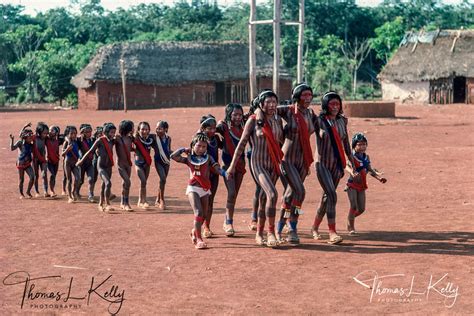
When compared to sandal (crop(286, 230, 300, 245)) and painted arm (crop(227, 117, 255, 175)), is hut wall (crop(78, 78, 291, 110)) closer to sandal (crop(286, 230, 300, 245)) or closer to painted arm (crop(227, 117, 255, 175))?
painted arm (crop(227, 117, 255, 175))

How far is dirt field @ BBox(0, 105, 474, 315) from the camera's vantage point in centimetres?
625

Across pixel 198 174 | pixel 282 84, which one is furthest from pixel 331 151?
pixel 282 84

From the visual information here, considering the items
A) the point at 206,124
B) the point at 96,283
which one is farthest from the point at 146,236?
the point at 96,283

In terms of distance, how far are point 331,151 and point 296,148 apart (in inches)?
15.1

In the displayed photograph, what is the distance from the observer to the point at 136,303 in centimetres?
629

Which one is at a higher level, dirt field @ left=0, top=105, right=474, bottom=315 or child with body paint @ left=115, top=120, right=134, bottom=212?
child with body paint @ left=115, top=120, right=134, bottom=212

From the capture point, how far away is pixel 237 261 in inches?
301

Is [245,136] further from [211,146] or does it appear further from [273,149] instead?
[211,146]

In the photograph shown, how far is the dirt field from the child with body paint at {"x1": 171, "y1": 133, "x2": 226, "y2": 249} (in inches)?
14.1

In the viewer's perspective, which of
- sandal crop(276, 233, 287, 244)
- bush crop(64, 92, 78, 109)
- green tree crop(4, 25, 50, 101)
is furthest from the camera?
green tree crop(4, 25, 50, 101)

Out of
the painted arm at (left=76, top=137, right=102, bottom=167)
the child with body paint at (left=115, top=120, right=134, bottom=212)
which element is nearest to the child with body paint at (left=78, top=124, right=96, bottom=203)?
the painted arm at (left=76, top=137, right=102, bottom=167)
